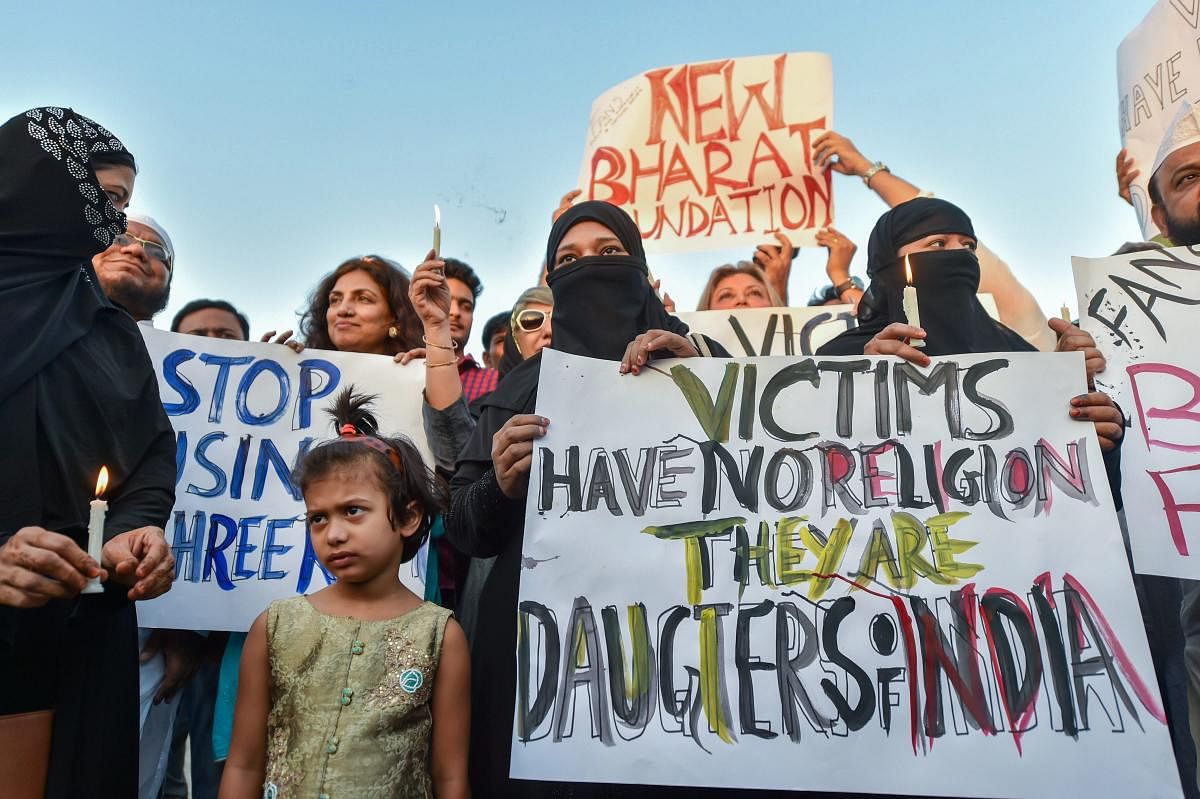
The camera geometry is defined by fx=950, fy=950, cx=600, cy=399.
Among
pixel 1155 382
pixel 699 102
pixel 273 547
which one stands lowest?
pixel 273 547

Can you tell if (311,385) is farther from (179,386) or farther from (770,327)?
(770,327)

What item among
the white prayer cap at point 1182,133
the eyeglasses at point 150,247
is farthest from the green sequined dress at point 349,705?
the white prayer cap at point 1182,133

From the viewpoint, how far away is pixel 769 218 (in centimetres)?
500

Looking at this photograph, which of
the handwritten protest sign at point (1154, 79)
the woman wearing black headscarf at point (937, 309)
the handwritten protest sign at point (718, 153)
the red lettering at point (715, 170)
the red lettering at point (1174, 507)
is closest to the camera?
the red lettering at point (1174, 507)

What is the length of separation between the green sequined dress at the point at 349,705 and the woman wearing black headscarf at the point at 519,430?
20 centimetres

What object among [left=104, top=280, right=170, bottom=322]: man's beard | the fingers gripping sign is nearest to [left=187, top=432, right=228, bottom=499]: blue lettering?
[left=104, top=280, right=170, bottom=322]: man's beard

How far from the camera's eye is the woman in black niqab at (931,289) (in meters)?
2.78

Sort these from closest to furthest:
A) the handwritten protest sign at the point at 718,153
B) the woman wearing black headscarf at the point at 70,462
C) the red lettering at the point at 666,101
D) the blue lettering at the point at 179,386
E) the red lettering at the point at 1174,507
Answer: the woman wearing black headscarf at the point at 70,462
the red lettering at the point at 1174,507
the blue lettering at the point at 179,386
the handwritten protest sign at the point at 718,153
the red lettering at the point at 666,101

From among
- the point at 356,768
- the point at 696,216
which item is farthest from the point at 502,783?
the point at 696,216

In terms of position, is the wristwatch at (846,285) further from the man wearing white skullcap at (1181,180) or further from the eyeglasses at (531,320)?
the eyeglasses at (531,320)

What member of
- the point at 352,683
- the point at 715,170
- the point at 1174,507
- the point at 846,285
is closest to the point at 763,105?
the point at 715,170

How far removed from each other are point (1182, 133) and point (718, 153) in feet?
7.81

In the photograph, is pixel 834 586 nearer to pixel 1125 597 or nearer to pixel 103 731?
pixel 1125 597

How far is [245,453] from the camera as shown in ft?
11.1
